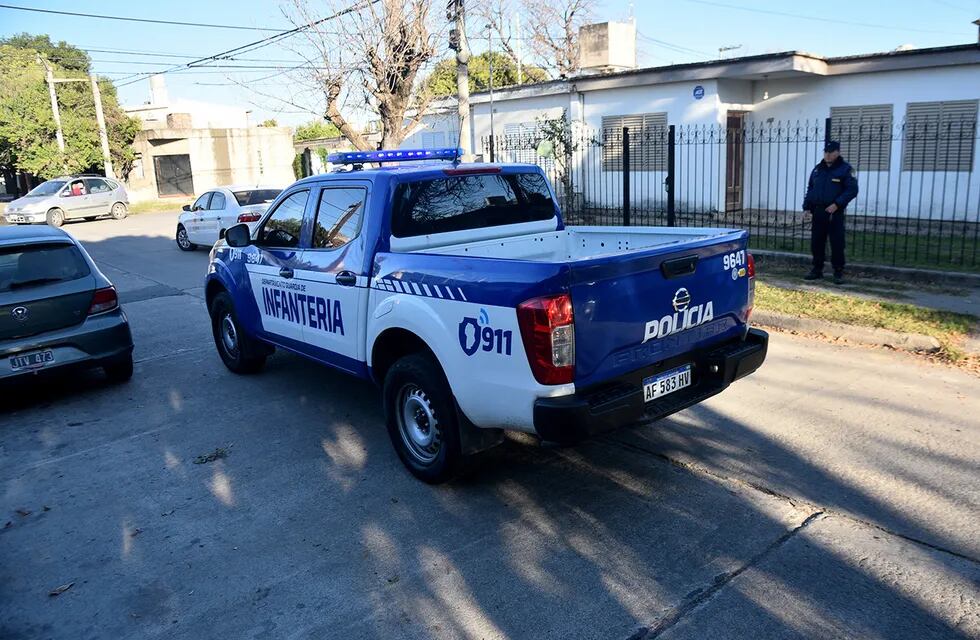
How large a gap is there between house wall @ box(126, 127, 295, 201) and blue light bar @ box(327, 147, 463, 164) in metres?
32.5

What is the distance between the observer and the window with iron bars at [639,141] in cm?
1803

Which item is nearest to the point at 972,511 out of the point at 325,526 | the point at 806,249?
the point at 325,526

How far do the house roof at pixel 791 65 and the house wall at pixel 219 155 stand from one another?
23.9 m

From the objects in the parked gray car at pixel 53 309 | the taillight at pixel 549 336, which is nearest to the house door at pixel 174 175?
the parked gray car at pixel 53 309

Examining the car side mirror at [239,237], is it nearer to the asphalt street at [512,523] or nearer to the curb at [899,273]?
the asphalt street at [512,523]

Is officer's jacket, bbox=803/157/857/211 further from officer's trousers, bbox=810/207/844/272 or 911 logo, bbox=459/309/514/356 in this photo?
911 logo, bbox=459/309/514/356

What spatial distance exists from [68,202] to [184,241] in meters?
10.9

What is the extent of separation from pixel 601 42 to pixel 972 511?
19.1 meters

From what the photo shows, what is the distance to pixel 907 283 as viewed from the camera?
9.55 m

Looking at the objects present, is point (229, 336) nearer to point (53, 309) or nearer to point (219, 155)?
point (53, 309)

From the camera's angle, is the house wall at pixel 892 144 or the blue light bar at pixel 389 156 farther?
the house wall at pixel 892 144

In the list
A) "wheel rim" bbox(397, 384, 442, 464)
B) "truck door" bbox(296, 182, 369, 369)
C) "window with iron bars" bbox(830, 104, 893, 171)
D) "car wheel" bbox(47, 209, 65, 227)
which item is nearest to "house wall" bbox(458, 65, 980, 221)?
"window with iron bars" bbox(830, 104, 893, 171)

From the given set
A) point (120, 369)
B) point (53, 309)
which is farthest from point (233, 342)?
point (53, 309)

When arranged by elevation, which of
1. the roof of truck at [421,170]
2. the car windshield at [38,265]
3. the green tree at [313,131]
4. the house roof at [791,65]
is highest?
the green tree at [313,131]
